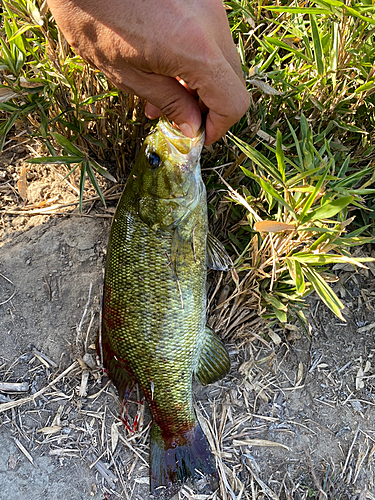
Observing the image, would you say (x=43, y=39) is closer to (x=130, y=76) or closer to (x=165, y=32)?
(x=130, y=76)

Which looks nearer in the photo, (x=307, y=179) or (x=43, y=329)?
(x=307, y=179)

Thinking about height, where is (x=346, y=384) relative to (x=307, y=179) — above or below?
below

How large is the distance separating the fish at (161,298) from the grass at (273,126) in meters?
0.30

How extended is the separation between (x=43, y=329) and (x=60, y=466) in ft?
2.64

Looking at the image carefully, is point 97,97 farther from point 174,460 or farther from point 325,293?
point 174,460

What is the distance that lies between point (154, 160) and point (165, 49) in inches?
23.1

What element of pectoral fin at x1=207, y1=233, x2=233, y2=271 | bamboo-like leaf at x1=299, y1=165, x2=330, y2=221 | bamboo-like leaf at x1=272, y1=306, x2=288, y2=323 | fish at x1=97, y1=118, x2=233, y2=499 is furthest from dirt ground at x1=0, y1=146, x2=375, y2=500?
bamboo-like leaf at x1=299, y1=165, x2=330, y2=221

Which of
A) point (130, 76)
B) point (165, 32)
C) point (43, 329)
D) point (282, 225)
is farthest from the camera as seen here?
point (43, 329)

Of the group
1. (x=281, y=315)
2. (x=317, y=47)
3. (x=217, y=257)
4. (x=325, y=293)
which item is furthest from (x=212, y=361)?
(x=317, y=47)

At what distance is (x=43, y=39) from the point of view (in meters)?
2.28

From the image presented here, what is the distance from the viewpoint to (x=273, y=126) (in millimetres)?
2301

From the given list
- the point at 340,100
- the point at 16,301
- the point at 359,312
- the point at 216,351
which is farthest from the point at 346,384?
the point at 16,301

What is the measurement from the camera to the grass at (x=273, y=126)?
6.04 ft

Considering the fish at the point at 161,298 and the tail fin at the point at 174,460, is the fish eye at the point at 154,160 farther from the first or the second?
the tail fin at the point at 174,460
